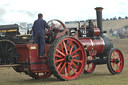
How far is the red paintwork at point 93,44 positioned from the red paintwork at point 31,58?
1724mm

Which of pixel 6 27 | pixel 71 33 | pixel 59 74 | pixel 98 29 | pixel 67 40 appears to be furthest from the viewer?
pixel 6 27

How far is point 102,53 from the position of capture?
9.94 m

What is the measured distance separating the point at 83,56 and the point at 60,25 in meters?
1.12

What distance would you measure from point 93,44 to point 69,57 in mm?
1679

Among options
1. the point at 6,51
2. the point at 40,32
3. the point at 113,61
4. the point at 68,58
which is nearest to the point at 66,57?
the point at 68,58

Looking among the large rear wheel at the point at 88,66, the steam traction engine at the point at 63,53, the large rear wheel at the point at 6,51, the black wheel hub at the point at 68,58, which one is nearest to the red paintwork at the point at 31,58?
the steam traction engine at the point at 63,53

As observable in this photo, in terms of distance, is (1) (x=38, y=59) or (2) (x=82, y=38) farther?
(2) (x=82, y=38)

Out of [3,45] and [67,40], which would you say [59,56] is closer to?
[67,40]

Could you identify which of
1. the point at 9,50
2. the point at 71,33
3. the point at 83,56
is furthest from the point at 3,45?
the point at 83,56

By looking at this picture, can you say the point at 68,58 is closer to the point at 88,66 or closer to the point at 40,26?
the point at 40,26

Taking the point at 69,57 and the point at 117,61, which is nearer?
the point at 69,57

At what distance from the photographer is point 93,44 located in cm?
938

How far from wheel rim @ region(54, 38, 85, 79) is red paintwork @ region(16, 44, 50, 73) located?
37 cm

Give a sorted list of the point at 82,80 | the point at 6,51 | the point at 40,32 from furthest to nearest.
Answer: the point at 6,51 < the point at 82,80 < the point at 40,32
